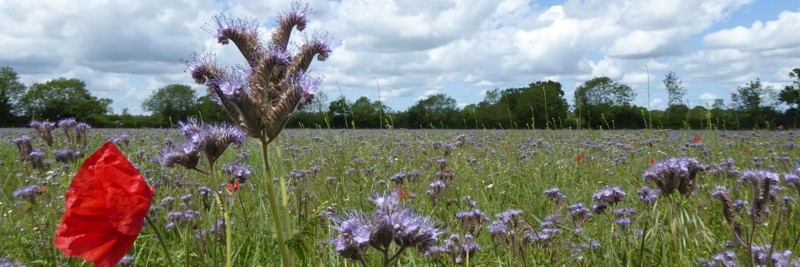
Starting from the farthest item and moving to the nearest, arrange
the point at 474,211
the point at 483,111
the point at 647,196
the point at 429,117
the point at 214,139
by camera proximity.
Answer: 1. the point at 483,111
2. the point at 429,117
3. the point at 647,196
4. the point at 474,211
5. the point at 214,139

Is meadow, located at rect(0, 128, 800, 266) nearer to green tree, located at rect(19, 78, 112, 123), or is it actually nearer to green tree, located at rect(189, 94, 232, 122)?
green tree, located at rect(189, 94, 232, 122)

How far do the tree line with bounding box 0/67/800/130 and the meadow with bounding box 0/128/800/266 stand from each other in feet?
1.93

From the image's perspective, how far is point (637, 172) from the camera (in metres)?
6.03

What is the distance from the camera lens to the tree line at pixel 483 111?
36.3 ft

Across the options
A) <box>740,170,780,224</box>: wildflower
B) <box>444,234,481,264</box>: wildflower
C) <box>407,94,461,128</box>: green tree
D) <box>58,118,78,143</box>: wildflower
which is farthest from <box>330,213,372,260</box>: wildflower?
<box>407,94,461,128</box>: green tree

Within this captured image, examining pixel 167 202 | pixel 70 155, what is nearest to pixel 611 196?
pixel 167 202

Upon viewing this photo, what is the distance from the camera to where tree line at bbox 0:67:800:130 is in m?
11.1

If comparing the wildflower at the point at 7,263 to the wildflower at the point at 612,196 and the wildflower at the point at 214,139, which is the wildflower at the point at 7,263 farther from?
the wildflower at the point at 612,196

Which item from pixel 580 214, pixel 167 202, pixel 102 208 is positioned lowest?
pixel 580 214

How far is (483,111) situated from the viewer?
4691 centimetres

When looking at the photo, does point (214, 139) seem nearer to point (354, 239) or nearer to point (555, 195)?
point (354, 239)

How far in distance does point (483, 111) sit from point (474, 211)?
4458 cm

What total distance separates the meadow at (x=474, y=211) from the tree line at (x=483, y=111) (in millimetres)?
589

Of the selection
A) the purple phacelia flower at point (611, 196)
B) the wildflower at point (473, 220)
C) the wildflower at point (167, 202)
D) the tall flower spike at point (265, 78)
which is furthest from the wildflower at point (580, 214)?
the wildflower at point (167, 202)
